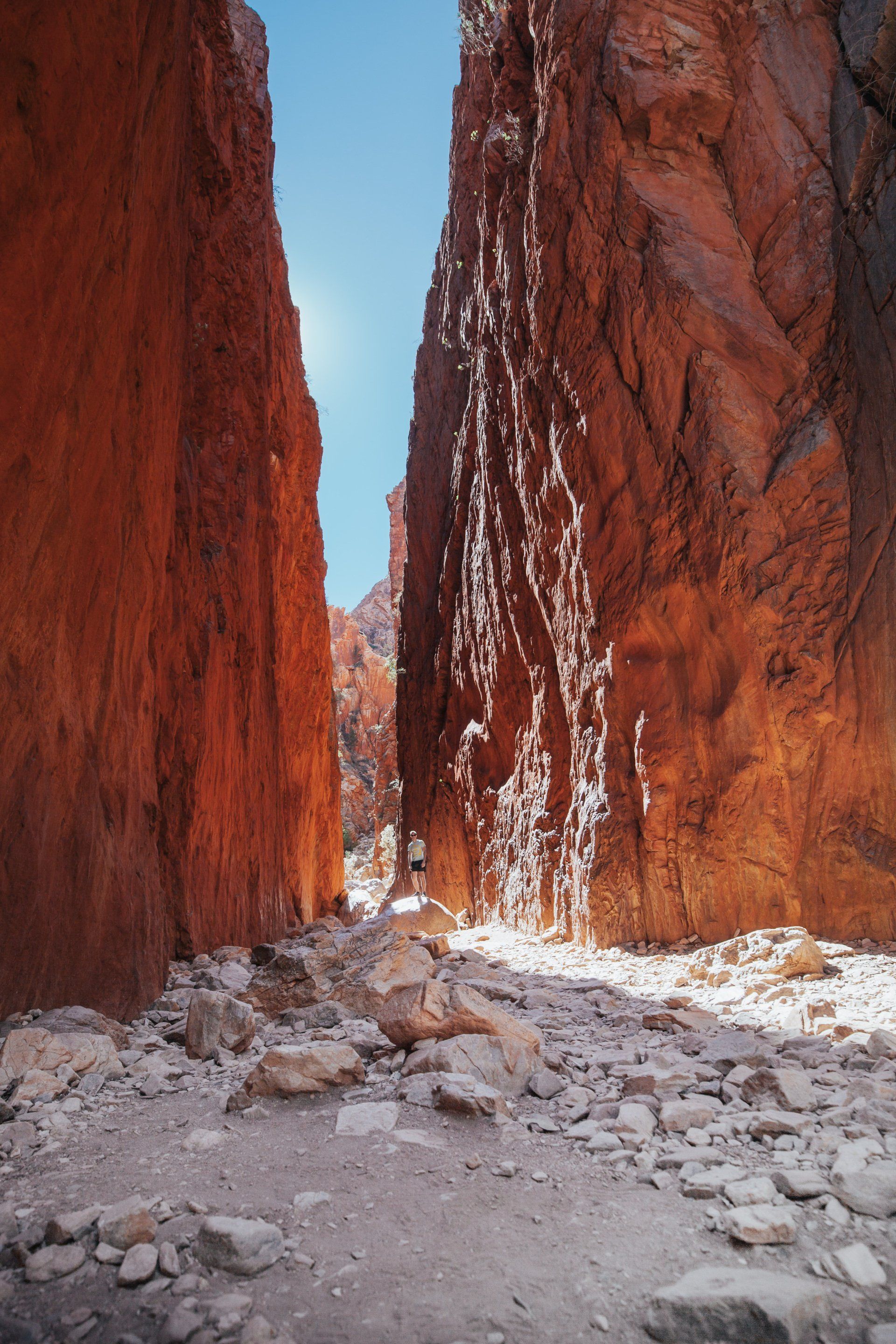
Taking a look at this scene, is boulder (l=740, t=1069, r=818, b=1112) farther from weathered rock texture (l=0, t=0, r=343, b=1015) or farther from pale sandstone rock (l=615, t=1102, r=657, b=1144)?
weathered rock texture (l=0, t=0, r=343, b=1015)

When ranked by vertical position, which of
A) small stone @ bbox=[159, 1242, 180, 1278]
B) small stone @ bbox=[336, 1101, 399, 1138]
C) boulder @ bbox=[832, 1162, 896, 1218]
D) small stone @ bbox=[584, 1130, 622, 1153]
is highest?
small stone @ bbox=[159, 1242, 180, 1278]

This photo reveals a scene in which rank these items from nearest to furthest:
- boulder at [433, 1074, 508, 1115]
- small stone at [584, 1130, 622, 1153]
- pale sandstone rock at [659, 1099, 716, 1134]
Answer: small stone at [584, 1130, 622, 1153], pale sandstone rock at [659, 1099, 716, 1134], boulder at [433, 1074, 508, 1115]

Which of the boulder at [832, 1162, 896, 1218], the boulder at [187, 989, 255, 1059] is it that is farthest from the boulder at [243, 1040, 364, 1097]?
the boulder at [832, 1162, 896, 1218]

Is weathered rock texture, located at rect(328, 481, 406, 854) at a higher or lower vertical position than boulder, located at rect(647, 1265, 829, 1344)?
higher

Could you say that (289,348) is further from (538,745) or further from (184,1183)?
(184,1183)

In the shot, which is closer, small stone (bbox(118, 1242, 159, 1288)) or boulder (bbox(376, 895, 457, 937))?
small stone (bbox(118, 1242, 159, 1288))

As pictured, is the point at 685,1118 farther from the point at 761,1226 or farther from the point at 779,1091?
the point at 761,1226

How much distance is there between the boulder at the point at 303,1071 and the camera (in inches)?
113

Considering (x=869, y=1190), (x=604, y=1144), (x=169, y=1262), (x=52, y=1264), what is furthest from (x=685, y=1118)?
(x=52, y=1264)

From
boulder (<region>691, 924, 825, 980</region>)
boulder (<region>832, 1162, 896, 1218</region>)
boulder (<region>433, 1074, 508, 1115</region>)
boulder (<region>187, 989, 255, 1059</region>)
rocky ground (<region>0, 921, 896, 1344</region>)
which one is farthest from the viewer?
boulder (<region>691, 924, 825, 980</region>)

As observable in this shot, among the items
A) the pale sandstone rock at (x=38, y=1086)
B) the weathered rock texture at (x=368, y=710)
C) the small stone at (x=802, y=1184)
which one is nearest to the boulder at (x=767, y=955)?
the small stone at (x=802, y=1184)

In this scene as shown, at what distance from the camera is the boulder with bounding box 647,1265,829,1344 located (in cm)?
137

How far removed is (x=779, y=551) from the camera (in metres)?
6.27

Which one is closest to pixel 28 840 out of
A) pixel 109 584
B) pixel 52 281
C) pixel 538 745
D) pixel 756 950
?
pixel 109 584
